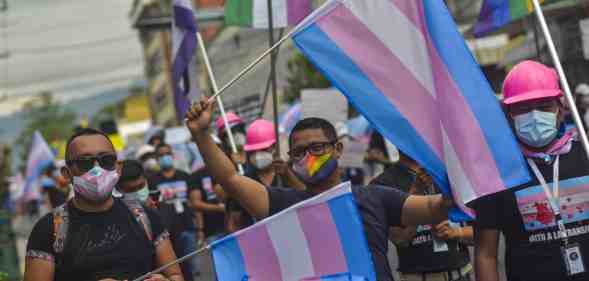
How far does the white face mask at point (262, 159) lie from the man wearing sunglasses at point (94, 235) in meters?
3.51

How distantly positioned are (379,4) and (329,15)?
237 millimetres

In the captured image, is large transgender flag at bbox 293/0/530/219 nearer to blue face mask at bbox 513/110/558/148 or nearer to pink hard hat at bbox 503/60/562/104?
blue face mask at bbox 513/110/558/148

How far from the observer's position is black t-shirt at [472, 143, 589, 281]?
17.2 ft

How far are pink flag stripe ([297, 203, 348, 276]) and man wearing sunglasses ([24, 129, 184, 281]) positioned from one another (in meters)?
0.91

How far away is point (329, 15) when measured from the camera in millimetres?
5355

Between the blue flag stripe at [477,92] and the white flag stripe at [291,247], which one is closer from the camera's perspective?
the blue flag stripe at [477,92]

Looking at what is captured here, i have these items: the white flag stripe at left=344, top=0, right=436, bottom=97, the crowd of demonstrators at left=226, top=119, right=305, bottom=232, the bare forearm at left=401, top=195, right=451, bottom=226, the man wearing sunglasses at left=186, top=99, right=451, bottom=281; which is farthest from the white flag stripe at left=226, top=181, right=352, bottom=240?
the crowd of demonstrators at left=226, top=119, right=305, bottom=232

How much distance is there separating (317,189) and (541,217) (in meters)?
0.97

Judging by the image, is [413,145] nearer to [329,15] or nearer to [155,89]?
[329,15]

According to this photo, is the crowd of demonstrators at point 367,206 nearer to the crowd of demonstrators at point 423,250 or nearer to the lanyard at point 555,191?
the lanyard at point 555,191

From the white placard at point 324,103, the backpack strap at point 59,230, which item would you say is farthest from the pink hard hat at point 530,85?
the white placard at point 324,103

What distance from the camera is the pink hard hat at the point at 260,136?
9688 millimetres

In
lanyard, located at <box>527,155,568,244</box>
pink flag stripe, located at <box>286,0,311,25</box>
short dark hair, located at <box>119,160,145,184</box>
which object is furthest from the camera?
pink flag stripe, located at <box>286,0,311,25</box>

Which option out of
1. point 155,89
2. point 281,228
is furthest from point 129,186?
point 155,89
